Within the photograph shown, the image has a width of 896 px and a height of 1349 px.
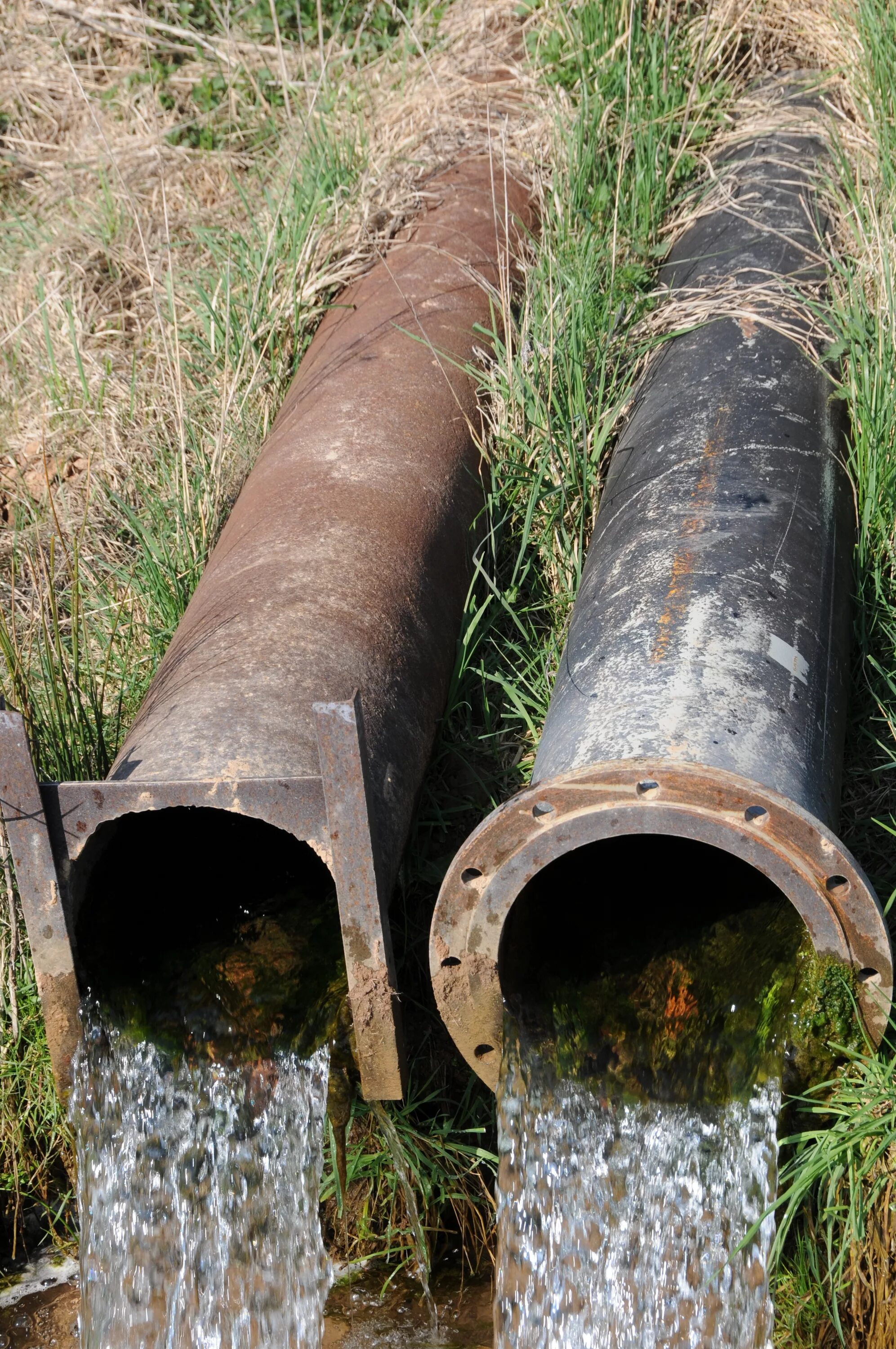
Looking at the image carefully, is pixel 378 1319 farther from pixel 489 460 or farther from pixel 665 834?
pixel 489 460

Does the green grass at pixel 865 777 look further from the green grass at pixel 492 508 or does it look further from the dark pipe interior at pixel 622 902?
the dark pipe interior at pixel 622 902

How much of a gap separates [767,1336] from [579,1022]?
0.67 meters

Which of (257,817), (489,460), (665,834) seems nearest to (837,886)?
(665,834)

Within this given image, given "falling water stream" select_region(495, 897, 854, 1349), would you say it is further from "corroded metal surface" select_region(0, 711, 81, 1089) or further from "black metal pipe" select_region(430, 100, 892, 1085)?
"corroded metal surface" select_region(0, 711, 81, 1089)

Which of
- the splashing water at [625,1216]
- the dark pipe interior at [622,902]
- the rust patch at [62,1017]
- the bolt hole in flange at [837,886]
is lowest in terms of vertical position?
the splashing water at [625,1216]

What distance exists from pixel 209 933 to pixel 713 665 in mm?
1312

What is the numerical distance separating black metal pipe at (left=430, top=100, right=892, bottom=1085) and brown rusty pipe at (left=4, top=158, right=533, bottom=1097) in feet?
0.90

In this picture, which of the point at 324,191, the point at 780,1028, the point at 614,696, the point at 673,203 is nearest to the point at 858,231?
the point at 673,203

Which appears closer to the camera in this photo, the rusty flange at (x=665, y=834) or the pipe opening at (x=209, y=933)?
the rusty flange at (x=665, y=834)

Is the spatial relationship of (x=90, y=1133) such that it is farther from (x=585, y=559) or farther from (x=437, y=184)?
(x=437, y=184)

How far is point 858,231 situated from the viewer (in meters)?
3.90

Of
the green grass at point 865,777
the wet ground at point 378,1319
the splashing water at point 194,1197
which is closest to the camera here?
the green grass at point 865,777

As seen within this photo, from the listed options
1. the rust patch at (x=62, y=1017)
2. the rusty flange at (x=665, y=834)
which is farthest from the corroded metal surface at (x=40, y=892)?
the rusty flange at (x=665, y=834)

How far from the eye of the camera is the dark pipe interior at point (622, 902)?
110 inches
